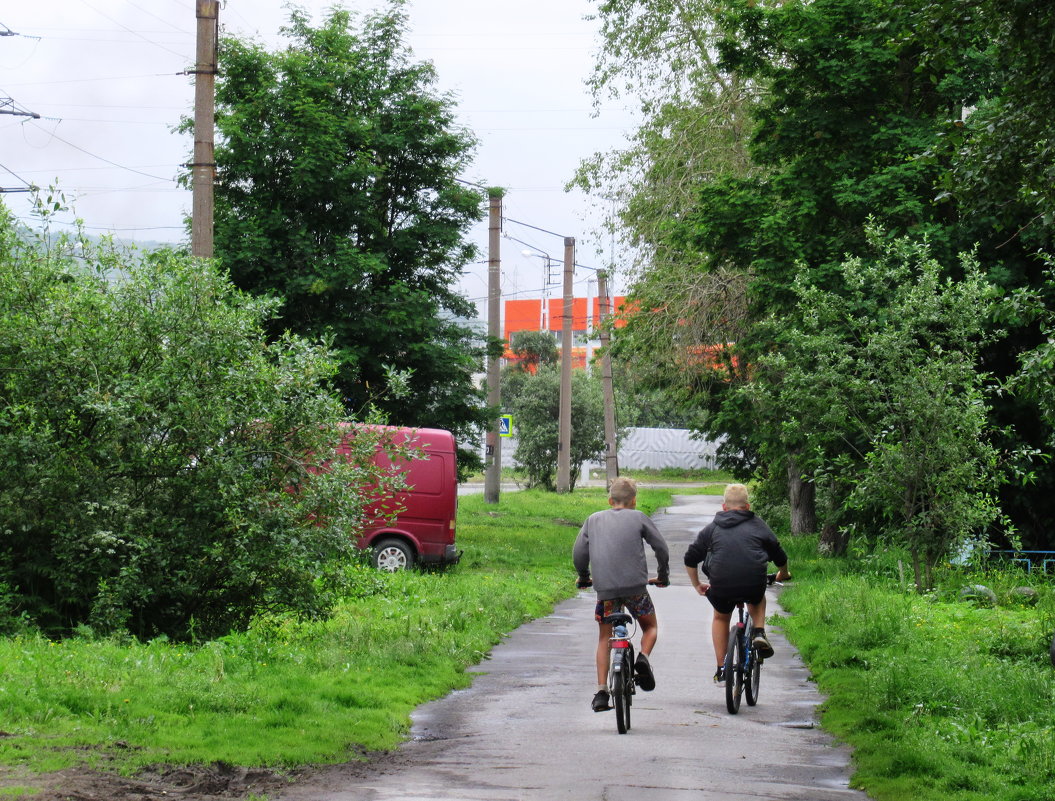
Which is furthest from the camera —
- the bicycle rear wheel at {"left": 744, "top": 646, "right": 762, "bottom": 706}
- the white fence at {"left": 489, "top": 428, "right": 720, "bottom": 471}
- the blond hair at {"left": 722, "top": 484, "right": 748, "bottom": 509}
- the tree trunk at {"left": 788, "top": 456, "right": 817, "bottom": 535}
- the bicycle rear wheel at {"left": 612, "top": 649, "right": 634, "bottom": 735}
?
the white fence at {"left": 489, "top": 428, "right": 720, "bottom": 471}

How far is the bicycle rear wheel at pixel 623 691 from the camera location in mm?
8430

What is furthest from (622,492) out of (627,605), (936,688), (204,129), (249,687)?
(204,129)

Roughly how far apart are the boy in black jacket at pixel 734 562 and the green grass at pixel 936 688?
0.92 metres

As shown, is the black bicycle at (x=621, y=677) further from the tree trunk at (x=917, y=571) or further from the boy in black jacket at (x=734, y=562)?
the tree trunk at (x=917, y=571)

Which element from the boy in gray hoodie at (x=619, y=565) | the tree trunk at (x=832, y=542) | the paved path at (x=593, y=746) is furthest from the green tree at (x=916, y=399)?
the boy in gray hoodie at (x=619, y=565)

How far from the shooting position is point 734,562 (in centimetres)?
970

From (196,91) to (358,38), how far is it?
11.0 m

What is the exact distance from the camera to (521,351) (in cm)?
7306

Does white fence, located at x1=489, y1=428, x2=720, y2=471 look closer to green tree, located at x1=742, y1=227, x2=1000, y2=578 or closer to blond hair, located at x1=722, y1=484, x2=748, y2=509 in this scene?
green tree, located at x1=742, y1=227, x2=1000, y2=578

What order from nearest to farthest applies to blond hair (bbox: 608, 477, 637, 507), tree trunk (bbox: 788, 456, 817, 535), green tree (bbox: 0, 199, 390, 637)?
1. blond hair (bbox: 608, 477, 637, 507)
2. green tree (bbox: 0, 199, 390, 637)
3. tree trunk (bbox: 788, 456, 817, 535)

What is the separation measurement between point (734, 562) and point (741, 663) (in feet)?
2.51

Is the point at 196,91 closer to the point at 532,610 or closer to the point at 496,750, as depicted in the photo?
the point at 532,610

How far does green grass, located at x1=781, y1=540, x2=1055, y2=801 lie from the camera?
7.07m

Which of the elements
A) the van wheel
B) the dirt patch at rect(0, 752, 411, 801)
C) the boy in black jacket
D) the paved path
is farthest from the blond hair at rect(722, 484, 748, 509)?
the van wheel
